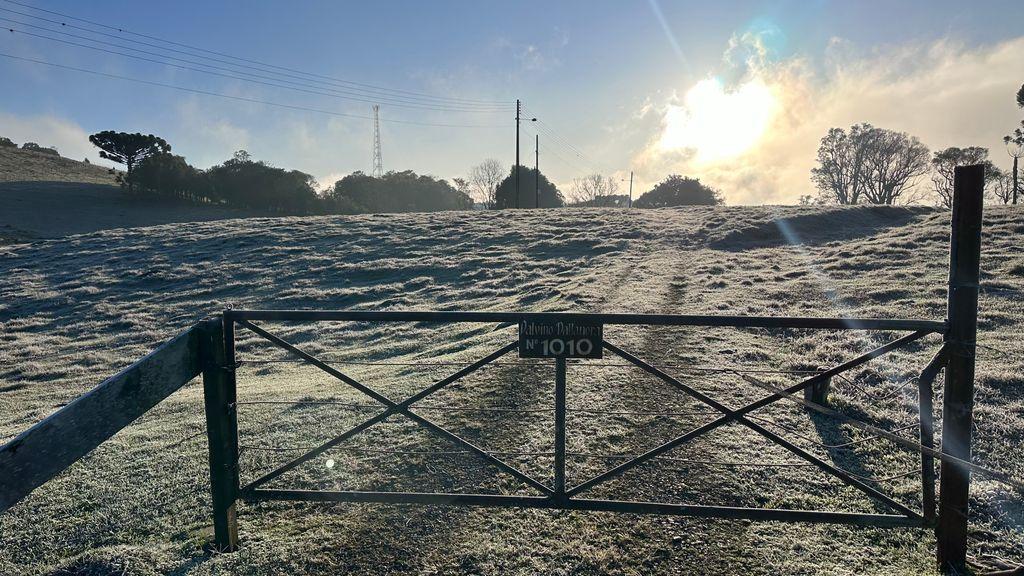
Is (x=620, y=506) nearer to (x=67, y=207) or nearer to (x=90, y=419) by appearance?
(x=90, y=419)

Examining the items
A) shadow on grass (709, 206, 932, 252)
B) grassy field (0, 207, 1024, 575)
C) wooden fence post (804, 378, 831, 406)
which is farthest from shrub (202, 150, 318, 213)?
wooden fence post (804, 378, 831, 406)

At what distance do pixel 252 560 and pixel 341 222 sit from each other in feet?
110

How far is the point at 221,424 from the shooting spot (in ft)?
11.5

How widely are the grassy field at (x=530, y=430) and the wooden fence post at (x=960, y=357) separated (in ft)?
1.12

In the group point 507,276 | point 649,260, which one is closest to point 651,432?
point 507,276

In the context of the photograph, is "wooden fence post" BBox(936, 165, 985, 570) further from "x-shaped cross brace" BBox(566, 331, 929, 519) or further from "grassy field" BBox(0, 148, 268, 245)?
"grassy field" BBox(0, 148, 268, 245)

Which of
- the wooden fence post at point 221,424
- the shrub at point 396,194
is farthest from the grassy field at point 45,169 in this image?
the wooden fence post at point 221,424

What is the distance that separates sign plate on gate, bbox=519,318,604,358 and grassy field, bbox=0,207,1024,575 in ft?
3.21

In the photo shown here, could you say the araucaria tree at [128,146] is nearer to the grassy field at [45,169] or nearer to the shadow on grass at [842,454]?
the grassy field at [45,169]

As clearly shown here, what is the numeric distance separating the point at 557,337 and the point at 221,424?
2301 millimetres

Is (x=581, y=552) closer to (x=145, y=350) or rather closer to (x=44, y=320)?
(x=145, y=350)

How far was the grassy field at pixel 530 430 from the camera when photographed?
3.69 meters

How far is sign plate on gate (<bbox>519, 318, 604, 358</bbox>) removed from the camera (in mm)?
3420

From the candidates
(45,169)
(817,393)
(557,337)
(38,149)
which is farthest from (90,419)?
(38,149)
